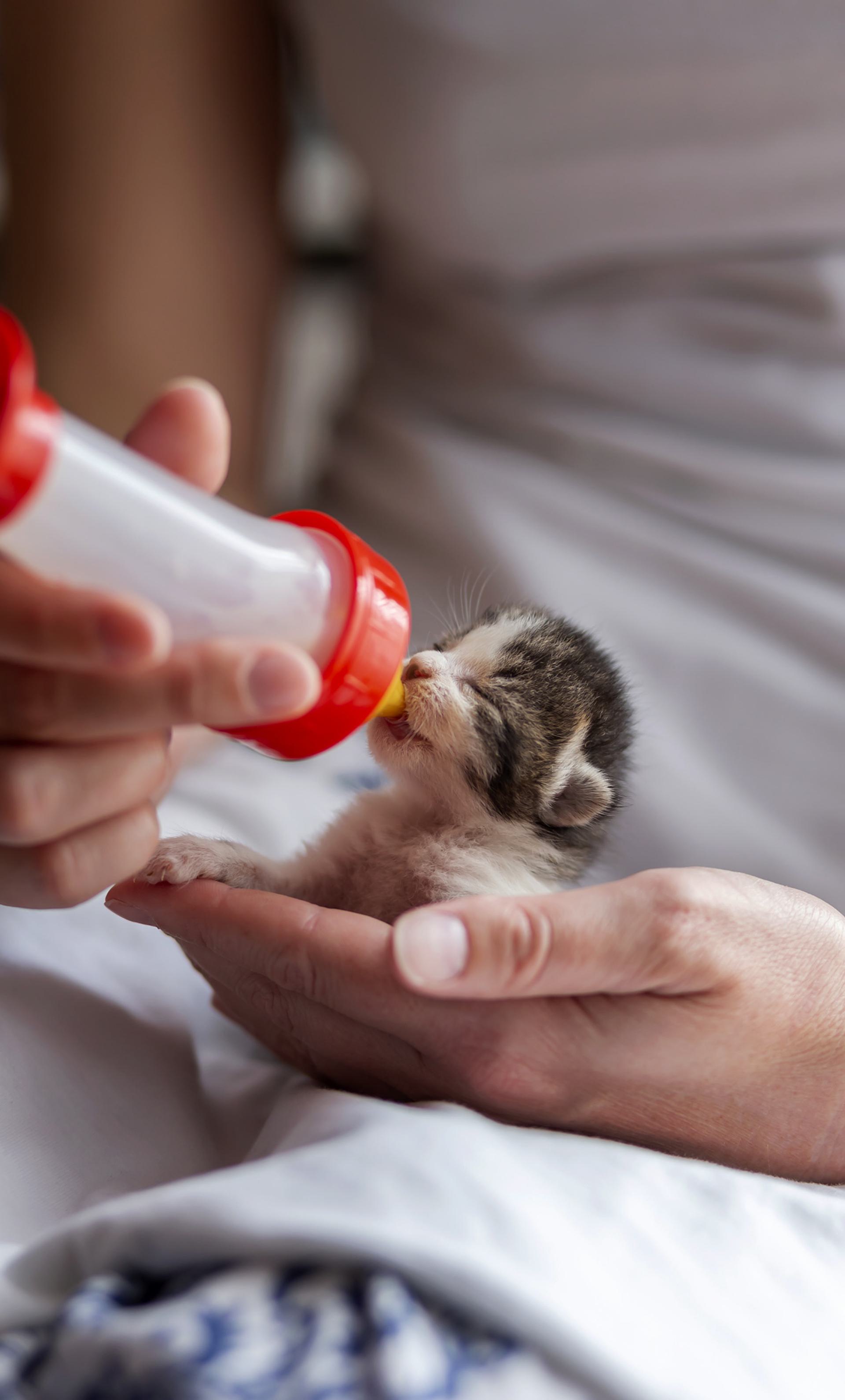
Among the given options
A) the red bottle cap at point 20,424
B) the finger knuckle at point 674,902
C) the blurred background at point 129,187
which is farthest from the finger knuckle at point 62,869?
the blurred background at point 129,187

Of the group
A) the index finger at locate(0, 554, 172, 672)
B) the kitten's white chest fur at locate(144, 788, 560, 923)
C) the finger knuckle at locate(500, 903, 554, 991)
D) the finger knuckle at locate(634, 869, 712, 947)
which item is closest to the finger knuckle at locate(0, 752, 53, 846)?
the index finger at locate(0, 554, 172, 672)

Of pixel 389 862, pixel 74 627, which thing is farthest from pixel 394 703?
pixel 74 627

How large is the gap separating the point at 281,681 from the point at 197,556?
0.43 feet

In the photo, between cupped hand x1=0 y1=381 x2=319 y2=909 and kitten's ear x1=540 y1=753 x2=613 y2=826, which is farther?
kitten's ear x1=540 y1=753 x2=613 y2=826

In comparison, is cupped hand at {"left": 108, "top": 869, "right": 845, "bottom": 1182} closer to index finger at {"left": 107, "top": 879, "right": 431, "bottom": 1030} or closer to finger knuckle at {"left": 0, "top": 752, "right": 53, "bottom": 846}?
index finger at {"left": 107, "top": 879, "right": 431, "bottom": 1030}

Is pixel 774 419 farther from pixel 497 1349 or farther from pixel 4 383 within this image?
pixel 497 1349

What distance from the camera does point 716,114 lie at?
1.61 meters

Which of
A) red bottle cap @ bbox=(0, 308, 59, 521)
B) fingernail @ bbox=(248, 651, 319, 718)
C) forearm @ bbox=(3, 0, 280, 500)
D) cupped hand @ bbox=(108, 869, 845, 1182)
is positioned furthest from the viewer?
forearm @ bbox=(3, 0, 280, 500)

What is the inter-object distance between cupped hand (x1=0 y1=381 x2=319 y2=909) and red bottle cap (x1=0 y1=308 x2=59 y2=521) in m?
0.08

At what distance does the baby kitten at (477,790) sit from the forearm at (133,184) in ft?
3.53

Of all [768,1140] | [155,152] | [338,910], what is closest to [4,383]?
[338,910]

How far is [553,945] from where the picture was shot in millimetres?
874

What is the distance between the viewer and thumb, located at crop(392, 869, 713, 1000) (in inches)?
33.7

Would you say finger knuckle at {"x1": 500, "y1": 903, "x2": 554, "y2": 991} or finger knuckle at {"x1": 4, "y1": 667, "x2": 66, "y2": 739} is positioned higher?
finger knuckle at {"x1": 4, "y1": 667, "x2": 66, "y2": 739}
